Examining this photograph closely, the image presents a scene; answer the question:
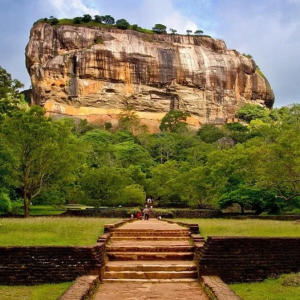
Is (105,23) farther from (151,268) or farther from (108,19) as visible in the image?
(151,268)

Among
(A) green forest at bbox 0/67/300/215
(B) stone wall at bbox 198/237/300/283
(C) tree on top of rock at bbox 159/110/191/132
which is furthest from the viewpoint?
(C) tree on top of rock at bbox 159/110/191/132

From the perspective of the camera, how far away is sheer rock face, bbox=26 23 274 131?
69875 mm

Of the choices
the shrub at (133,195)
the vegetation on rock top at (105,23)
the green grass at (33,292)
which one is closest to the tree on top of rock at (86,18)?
the vegetation on rock top at (105,23)

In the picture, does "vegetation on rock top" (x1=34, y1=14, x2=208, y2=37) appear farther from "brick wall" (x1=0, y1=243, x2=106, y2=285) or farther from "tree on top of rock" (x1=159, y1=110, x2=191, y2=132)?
"brick wall" (x1=0, y1=243, x2=106, y2=285)

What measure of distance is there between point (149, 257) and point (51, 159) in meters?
14.2

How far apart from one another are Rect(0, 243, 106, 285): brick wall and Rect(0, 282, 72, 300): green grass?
9.7 inches

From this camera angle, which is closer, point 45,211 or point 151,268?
point 151,268

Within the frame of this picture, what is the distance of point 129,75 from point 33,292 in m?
67.3

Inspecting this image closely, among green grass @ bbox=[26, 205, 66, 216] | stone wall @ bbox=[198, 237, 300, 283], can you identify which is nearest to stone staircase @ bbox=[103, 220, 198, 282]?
A: stone wall @ bbox=[198, 237, 300, 283]

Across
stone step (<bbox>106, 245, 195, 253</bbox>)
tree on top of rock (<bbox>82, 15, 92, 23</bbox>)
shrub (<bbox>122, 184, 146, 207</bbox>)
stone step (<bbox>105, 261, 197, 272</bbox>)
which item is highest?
tree on top of rock (<bbox>82, 15, 92, 23</bbox>)

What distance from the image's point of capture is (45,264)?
8461mm

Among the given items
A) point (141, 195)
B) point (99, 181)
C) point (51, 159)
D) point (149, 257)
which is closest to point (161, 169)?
point (141, 195)

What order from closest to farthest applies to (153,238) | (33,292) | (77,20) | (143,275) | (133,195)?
(33,292), (143,275), (153,238), (133,195), (77,20)

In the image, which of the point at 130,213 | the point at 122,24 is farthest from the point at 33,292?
the point at 122,24
